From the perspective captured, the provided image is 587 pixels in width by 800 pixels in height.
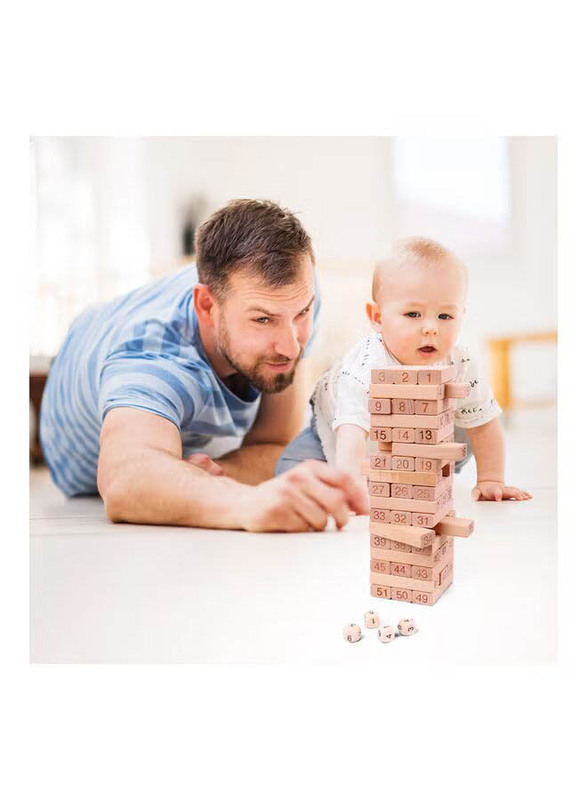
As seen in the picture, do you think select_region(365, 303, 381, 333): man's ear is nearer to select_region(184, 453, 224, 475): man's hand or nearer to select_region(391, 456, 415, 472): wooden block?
select_region(391, 456, 415, 472): wooden block

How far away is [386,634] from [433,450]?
0.36m

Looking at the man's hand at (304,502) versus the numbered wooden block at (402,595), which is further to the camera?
the man's hand at (304,502)

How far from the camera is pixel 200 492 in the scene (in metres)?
1.72

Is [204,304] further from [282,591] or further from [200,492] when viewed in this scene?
[282,591]

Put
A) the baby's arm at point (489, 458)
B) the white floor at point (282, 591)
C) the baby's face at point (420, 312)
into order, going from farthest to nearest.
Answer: the baby's arm at point (489, 458) → the baby's face at point (420, 312) → the white floor at point (282, 591)

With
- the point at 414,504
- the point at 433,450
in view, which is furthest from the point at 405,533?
the point at 433,450

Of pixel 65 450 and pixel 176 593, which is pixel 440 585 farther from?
pixel 65 450

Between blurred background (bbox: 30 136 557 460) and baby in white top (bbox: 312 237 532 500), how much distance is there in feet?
0.10

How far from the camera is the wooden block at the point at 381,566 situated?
1571mm

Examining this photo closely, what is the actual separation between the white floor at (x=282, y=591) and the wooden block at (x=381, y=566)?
5 cm

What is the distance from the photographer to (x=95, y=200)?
1.77 metres

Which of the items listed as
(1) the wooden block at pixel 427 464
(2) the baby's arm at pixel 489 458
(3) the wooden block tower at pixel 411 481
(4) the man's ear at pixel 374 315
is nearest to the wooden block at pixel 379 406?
(3) the wooden block tower at pixel 411 481

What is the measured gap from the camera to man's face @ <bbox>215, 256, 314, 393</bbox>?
1.73 m

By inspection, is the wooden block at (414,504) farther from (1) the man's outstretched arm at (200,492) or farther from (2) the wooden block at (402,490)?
(1) the man's outstretched arm at (200,492)
